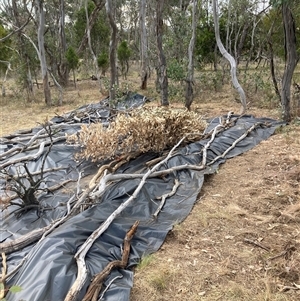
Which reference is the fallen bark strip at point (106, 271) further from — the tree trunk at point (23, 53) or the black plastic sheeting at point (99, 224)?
the tree trunk at point (23, 53)

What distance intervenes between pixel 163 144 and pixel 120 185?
52.9 inches

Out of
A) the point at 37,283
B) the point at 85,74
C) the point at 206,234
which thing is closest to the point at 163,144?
the point at 206,234

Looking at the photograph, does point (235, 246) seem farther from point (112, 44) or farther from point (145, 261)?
point (112, 44)

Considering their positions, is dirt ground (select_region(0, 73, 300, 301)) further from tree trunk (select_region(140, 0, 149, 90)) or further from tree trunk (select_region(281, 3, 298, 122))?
tree trunk (select_region(140, 0, 149, 90))

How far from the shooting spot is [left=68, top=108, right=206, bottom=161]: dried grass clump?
14.2 feet

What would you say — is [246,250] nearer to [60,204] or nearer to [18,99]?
[60,204]

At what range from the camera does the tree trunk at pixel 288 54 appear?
566 cm

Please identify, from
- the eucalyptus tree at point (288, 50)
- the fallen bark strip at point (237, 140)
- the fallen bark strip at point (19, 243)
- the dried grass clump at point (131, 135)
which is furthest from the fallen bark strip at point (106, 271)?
the eucalyptus tree at point (288, 50)

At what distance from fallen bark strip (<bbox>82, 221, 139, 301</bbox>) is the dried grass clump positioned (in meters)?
1.82

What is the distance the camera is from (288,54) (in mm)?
5977

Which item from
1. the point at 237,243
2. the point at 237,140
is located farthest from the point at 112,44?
the point at 237,243

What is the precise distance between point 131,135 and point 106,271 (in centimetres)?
249

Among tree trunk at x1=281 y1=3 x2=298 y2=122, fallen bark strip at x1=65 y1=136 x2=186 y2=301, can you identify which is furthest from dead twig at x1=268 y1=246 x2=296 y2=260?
tree trunk at x1=281 y1=3 x2=298 y2=122

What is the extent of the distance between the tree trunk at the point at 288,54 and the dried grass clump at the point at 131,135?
2.64 m
